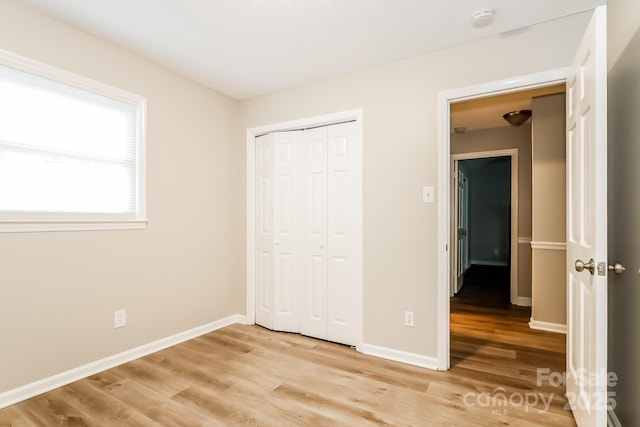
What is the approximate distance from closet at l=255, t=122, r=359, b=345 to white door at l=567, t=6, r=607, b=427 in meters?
1.57

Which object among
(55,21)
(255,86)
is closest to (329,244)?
(255,86)

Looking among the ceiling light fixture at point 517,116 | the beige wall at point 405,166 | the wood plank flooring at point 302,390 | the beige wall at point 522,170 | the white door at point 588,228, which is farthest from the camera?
the beige wall at point 522,170

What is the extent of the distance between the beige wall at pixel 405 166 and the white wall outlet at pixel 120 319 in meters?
2.02

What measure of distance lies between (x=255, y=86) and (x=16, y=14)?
178cm

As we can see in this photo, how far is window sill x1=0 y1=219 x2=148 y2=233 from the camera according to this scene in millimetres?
1997

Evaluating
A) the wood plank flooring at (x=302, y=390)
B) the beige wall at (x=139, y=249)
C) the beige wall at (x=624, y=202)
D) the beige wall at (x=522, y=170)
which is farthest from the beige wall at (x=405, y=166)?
the beige wall at (x=522, y=170)

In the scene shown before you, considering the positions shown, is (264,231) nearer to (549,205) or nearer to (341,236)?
(341,236)

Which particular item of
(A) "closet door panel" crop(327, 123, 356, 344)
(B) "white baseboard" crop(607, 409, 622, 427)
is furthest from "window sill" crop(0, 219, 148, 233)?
(B) "white baseboard" crop(607, 409, 622, 427)

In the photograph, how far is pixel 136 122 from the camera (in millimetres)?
2697

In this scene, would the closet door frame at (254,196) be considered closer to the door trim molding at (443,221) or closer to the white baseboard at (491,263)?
the door trim molding at (443,221)

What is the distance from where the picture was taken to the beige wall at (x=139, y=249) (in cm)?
205

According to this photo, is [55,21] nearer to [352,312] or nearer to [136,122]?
[136,122]

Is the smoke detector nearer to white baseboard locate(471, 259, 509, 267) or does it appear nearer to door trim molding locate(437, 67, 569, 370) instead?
door trim molding locate(437, 67, 569, 370)

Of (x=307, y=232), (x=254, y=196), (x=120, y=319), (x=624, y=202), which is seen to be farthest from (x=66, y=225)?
(x=624, y=202)
